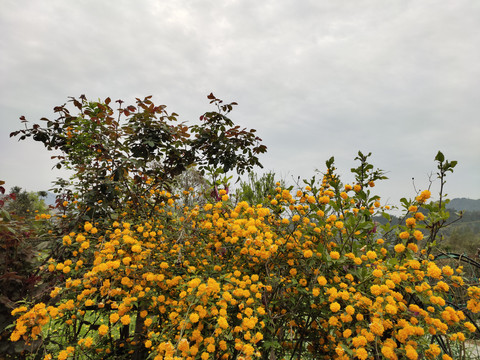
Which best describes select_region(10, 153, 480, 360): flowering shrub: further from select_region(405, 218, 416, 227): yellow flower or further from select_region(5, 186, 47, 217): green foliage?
select_region(5, 186, 47, 217): green foliage

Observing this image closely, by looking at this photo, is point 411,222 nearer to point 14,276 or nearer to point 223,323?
point 223,323

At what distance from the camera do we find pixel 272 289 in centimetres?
189

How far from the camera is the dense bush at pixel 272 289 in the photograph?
4.49ft

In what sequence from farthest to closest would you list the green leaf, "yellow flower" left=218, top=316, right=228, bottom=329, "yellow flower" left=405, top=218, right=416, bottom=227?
the green leaf, "yellow flower" left=405, top=218, right=416, bottom=227, "yellow flower" left=218, top=316, right=228, bottom=329

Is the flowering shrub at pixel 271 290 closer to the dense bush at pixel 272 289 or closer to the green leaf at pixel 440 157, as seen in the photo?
the dense bush at pixel 272 289

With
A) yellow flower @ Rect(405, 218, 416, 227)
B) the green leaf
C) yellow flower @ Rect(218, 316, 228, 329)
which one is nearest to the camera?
yellow flower @ Rect(218, 316, 228, 329)

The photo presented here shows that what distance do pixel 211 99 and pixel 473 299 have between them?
3.01m

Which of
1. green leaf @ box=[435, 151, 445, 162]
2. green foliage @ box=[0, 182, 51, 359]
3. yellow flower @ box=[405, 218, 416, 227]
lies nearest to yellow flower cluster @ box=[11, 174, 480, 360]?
yellow flower @ box=[405, 218, 416, 227]

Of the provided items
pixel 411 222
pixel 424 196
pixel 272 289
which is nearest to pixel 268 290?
pixel 272 289

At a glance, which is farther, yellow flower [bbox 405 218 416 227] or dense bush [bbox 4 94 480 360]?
yellow flower [bbox 405 218 416 227]

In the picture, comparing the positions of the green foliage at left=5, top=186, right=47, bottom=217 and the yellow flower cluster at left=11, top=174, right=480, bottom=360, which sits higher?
the green foliage at left=5, top=186, right=47, bottom=217

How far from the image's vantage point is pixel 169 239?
7.70 feet

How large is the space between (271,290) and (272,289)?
0.11 m

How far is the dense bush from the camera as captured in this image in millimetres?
Answer: 1368
